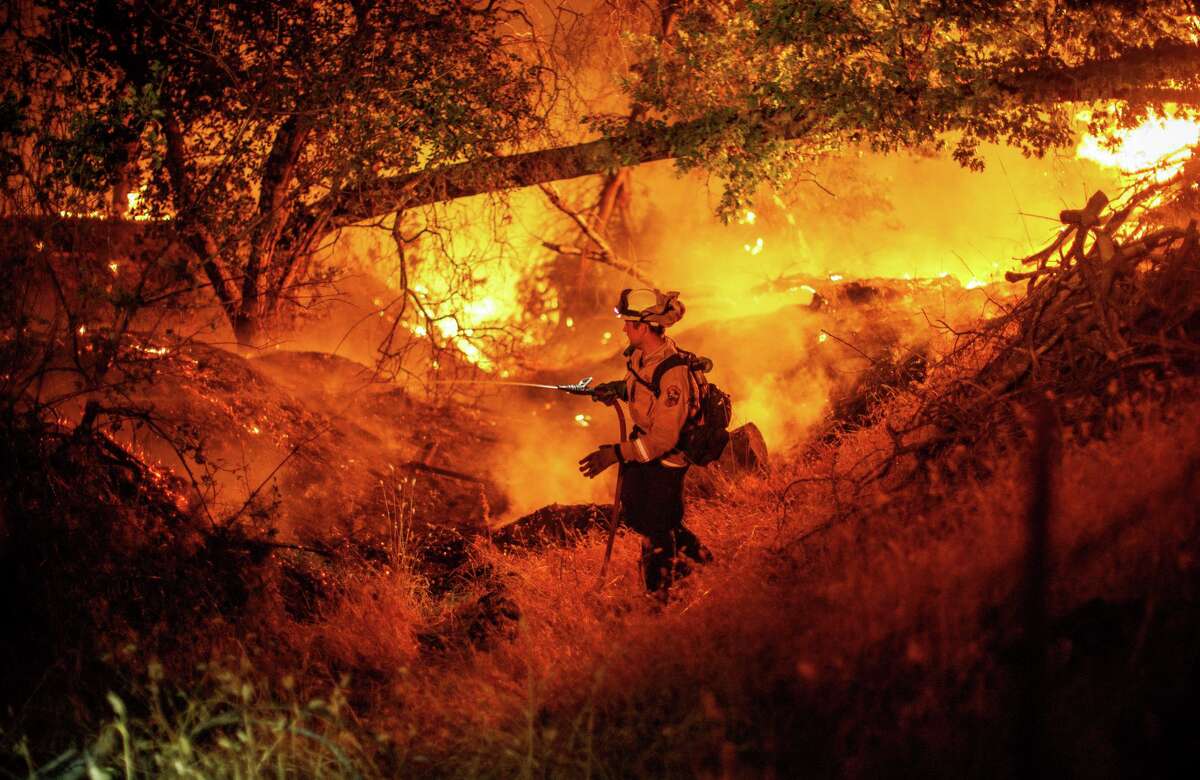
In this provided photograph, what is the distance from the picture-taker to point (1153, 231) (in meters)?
6.31

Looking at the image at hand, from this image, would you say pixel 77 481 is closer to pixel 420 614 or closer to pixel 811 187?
pixel 420 614

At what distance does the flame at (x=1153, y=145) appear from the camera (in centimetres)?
708

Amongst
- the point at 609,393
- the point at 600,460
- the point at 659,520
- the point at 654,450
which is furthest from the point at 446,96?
the point at 659,520

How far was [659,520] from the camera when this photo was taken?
19.8ft

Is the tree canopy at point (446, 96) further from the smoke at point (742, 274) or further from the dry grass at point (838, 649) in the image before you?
the dry grass at point (838, 649)

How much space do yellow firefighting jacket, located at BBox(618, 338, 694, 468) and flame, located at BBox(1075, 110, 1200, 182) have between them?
3484 millimetres

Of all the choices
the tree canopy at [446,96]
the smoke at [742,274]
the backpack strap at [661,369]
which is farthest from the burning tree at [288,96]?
the backpack strap at [661,369]

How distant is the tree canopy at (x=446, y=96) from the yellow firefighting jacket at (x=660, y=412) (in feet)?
11.8

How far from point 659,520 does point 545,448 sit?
609cm

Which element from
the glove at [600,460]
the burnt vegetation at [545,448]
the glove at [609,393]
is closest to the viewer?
the burnt vegetation at [545,448]

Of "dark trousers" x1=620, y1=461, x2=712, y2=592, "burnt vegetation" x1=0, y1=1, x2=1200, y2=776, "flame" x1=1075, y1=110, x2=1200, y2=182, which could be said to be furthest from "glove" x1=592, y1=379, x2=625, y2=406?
"flame" x1=1075, y1=110, x2=1200, y2=182

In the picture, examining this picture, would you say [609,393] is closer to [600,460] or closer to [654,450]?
[600,460]

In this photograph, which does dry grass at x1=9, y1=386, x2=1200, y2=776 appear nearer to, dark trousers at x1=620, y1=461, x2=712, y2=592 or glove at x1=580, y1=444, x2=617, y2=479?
dark trousers at x1=620, y1=461, x2=712, y2=592

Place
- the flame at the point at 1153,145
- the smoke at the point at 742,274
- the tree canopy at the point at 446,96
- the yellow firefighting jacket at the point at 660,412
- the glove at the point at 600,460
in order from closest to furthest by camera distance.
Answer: the yellow firefighting jacket at the point at 660,412 → the glove at the point at 600,460 → the flame at the point at 1153,145 → the tree canopy at the point at 446,96 → the smoke at the point at 742,274
